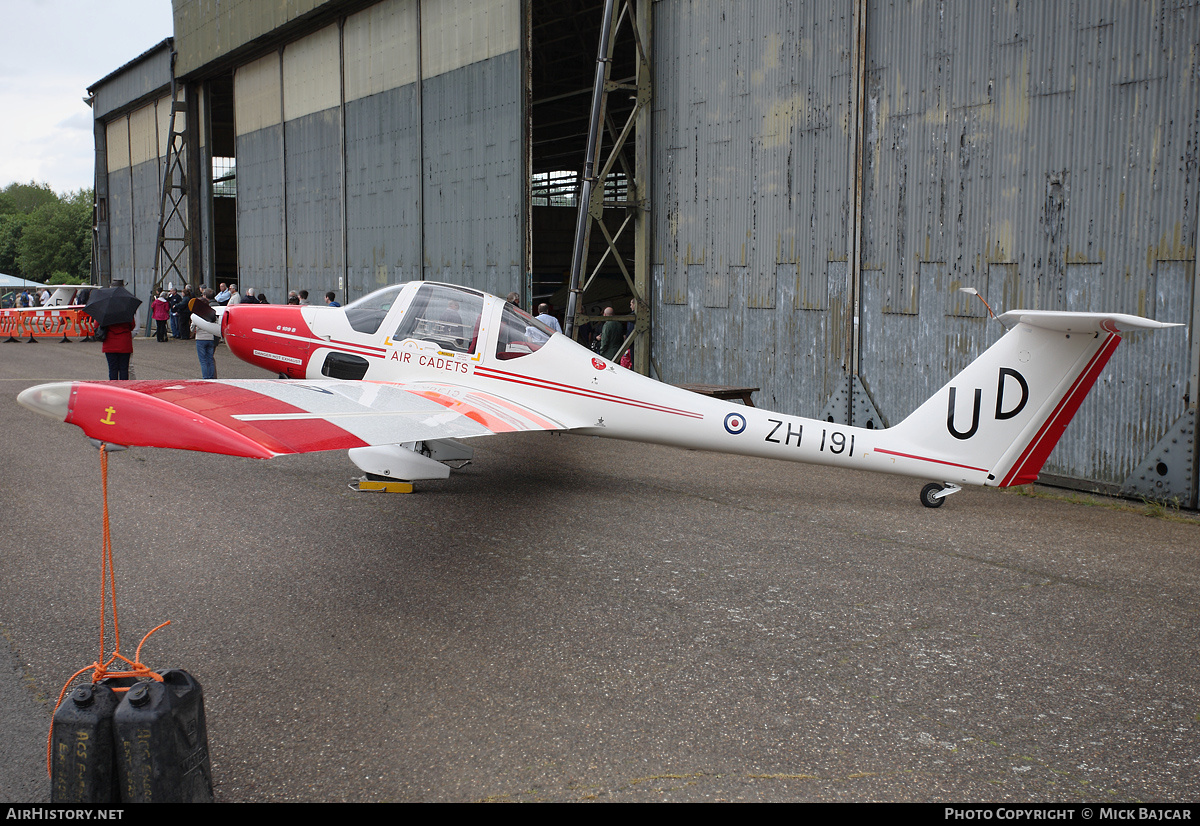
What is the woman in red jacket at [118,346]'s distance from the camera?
1327cm

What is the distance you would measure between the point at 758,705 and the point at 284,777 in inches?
89.0

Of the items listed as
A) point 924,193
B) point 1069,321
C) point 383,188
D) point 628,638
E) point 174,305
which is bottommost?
point 628,638

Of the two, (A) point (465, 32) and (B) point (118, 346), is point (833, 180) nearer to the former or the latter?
(A) point (465, 32)

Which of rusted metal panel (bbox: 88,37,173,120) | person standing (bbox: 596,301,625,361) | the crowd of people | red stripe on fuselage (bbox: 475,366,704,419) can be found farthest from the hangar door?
red stripe on fuselage (bbox: 475,366,704,419)

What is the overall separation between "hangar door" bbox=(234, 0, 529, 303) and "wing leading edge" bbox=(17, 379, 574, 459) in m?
10.4

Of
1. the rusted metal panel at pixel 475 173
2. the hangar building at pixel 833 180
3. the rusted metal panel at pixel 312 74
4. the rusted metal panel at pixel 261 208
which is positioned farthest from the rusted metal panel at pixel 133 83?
the rusted metal panel at pixel 475 173

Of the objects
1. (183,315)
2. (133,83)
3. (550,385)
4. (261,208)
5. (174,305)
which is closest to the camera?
(550,385)

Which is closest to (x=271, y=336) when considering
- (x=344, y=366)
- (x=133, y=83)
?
(x=344, y=366)

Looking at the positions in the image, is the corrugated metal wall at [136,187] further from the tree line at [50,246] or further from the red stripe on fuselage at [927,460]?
the tree line at [50,246]

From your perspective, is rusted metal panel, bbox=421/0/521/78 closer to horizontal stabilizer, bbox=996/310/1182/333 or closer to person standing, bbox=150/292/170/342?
horizontal stabilizer, bbox=996/310/1182/333

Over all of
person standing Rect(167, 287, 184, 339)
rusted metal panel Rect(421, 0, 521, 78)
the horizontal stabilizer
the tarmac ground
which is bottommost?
the tarmac ground

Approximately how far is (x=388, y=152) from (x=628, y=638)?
19.5 meters

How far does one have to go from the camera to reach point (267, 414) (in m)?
5.28

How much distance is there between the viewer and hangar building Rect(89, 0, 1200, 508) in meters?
9.27
